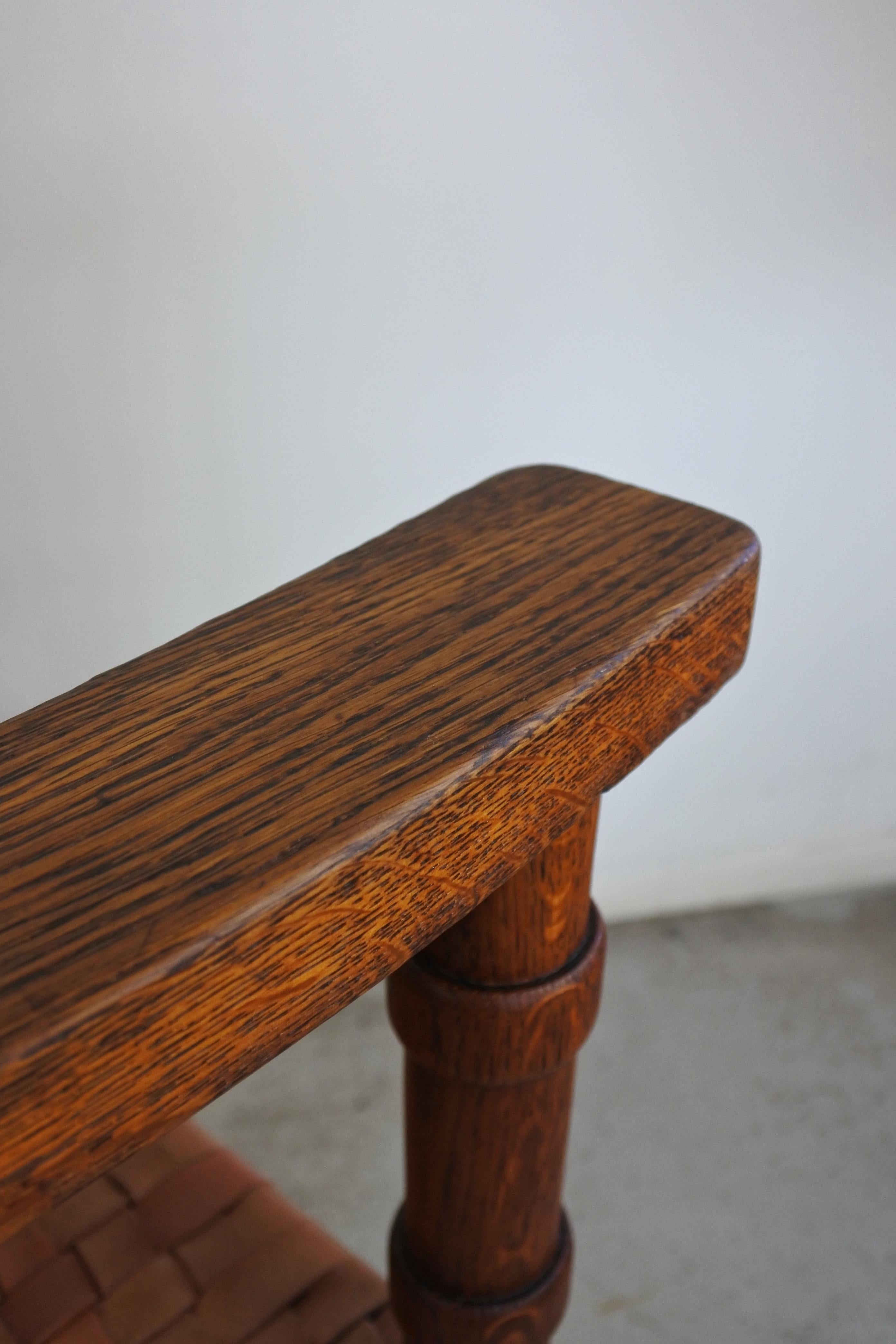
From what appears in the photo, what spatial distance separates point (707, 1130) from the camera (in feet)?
4.43

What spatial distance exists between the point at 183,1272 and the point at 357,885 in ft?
1.19

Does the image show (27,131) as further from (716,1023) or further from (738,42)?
(716,1023)

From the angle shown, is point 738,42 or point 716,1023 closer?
point 738,42

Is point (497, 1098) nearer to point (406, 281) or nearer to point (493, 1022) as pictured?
point (493, 1022)

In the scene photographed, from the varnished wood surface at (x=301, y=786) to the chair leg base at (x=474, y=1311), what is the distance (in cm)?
25

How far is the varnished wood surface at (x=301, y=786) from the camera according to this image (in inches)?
10.0

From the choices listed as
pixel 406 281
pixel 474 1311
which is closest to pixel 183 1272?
pixel 474 1311

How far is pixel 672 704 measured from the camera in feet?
1.28

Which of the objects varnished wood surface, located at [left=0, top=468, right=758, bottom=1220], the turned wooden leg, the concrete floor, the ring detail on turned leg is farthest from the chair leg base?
the concrete floor

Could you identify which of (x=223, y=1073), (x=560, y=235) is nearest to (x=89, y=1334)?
(x=223, y=1073)

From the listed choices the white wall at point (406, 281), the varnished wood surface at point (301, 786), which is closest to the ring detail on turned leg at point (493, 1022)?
the varnished wood surface at point (301, 786)

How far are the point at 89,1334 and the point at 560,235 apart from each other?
97 cm

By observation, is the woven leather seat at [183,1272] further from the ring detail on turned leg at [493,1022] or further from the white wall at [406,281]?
the white wall at [406,281]

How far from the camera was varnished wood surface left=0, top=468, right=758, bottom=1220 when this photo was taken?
25cm
